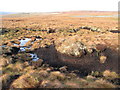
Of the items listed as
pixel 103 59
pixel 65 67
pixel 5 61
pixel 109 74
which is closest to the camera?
pixel 109 74

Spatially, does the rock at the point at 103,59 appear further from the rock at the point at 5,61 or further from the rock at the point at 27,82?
the rock at the point at 5,61

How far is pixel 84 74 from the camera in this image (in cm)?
1744

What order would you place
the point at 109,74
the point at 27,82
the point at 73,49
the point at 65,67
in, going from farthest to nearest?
1. the point at 73,49
2. the point at 65,67
3. the point at 109,74
4. the point at 27,82

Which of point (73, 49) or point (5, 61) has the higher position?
point (73, 49)

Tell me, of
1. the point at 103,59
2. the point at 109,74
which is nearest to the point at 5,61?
the point at 109,74

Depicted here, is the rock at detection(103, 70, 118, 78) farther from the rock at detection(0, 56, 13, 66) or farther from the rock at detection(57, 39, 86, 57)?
the rock at detection(0, 56, 13, 66)

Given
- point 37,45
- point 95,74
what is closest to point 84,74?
point 95,74

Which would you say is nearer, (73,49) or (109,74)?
(109,74)

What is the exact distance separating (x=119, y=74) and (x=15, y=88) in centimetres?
1394

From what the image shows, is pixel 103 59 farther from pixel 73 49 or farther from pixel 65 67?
pixel 65 67

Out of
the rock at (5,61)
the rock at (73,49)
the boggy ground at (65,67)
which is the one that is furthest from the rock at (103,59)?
the rock at (5,61)

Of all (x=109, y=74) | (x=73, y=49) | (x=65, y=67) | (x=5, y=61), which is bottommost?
(x=109, y=74)

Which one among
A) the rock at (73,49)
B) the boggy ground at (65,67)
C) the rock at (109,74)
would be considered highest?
the rock at (73,49)

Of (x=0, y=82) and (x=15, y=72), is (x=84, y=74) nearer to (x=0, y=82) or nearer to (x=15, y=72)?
(x=15, y=72)
